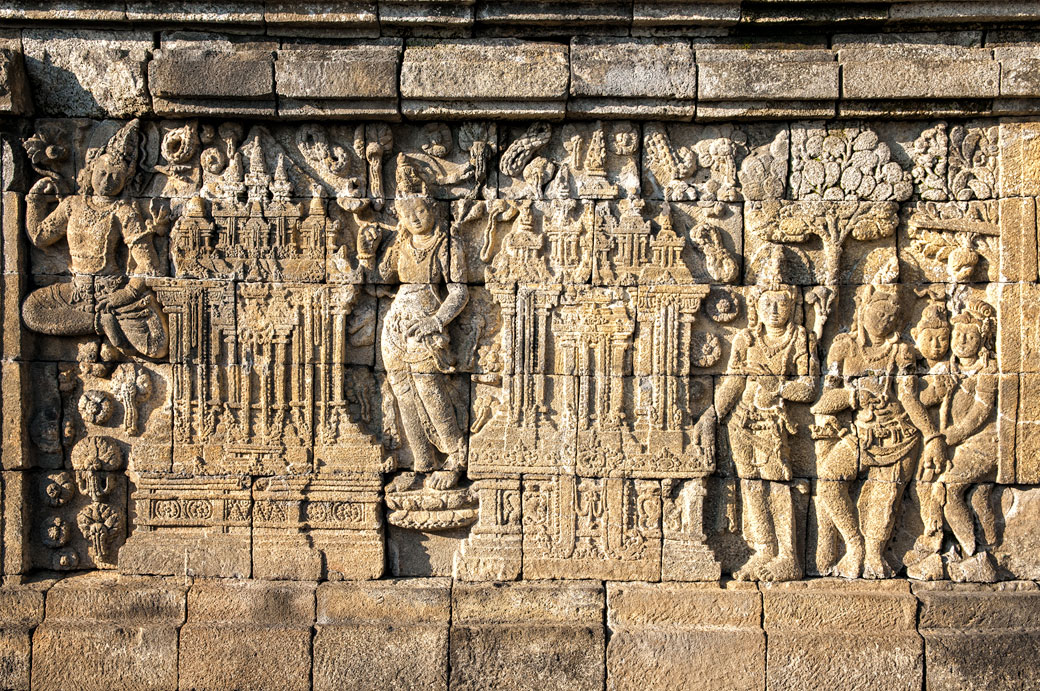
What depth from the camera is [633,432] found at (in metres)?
5.75

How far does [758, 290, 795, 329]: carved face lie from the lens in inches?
221

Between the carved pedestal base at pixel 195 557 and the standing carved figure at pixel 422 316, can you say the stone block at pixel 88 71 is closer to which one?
the standing carved figure at pixel 422 316

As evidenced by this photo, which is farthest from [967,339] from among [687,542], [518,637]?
[518,637]

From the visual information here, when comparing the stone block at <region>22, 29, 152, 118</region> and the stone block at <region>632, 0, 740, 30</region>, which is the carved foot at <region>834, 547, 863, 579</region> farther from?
the stone block at <region>22, 29, 152, 118</region>

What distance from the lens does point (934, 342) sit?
18.6ft

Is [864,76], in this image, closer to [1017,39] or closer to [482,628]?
[1017,39]

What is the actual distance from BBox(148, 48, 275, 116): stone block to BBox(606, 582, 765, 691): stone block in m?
4.15

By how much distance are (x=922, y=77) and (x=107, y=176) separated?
530 centimetres

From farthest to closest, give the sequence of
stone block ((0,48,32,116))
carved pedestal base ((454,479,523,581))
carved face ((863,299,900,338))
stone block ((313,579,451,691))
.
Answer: carved pedestal base ((454,479,523,581))
carved face ((863,299,900,338))
stone block ((313,579,451,691))
stone block ((0,48,32,116))

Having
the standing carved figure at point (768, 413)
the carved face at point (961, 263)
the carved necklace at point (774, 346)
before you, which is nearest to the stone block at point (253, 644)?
the standing carved figure at point (768, 413)

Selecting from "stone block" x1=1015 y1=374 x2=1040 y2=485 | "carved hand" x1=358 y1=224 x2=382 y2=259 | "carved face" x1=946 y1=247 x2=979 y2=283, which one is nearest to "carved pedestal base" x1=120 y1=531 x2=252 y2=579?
"carved hand" x1=358 y1=224 x2=382 y2=259

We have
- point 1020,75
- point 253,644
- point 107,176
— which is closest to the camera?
point 1020,75

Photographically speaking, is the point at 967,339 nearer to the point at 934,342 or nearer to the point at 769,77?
the point at 934,342

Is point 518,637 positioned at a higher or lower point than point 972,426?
lower
